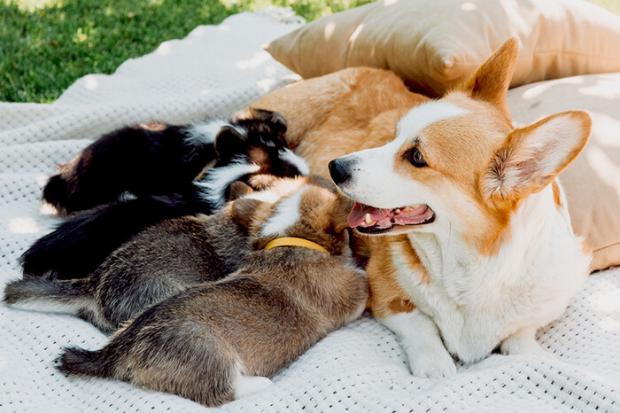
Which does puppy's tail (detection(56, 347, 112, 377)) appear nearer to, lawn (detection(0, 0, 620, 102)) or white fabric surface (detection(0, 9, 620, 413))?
white fabric surface (detection(0, 9, 620, 413))

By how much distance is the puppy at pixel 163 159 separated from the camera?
3.47m

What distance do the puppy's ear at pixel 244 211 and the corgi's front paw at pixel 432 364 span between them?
84 cm

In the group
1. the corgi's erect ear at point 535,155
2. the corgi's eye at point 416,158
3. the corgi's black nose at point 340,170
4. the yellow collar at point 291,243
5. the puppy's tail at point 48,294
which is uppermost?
the corgi's erect ear at point 535,155

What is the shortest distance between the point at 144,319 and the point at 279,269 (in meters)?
0.55

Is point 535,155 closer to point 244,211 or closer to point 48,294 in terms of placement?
point 244,211

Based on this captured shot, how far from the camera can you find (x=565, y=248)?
105 inches

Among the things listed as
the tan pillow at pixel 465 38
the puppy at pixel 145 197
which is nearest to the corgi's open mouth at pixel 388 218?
the puppy at pixel 145 197

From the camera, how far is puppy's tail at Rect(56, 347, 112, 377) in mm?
2427

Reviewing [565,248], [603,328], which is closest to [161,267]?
[565,248]

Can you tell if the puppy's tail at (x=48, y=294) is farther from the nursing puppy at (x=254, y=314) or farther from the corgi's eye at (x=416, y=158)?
the corgi's eye at (x=416, y=158)

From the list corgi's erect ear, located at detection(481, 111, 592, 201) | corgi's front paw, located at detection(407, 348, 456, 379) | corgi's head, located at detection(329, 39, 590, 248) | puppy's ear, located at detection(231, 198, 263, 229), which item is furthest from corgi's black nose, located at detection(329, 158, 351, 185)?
corgi's front paw, located at detection(407, 348, 456, 379)

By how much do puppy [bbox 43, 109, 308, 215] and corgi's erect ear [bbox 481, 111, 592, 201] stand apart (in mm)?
1263

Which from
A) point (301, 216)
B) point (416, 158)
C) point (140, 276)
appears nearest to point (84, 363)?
point (140, 276)

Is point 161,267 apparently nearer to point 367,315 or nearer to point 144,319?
point 144,319
